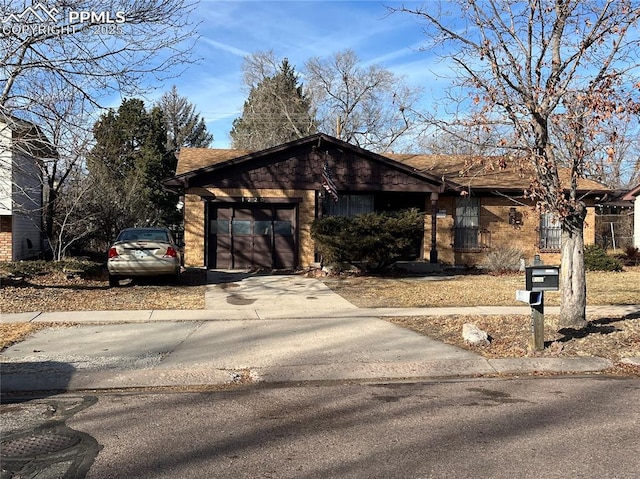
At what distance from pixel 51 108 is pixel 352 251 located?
367 inches

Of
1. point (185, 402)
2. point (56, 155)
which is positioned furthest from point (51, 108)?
point (185, 402)

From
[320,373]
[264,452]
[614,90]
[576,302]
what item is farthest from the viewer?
[576,302]

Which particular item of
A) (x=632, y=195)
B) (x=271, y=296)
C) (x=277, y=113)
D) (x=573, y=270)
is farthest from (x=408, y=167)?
(x=277, y=113)

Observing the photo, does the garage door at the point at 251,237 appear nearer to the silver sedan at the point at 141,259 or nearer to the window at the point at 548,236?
the silver sedan at the point at 141,259

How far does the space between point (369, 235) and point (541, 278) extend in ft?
30.5

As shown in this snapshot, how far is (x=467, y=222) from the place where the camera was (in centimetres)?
2156

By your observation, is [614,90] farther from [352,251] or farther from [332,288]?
[352,251]

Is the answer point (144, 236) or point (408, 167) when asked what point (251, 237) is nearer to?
point (144, 236)

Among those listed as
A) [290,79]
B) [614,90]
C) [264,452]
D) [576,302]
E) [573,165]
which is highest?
[290,79]

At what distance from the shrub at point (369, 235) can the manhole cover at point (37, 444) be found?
1248 centimetres

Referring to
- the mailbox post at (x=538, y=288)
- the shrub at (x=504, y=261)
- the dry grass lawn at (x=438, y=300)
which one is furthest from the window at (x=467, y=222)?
the mailbox post at (x=538, y=288)

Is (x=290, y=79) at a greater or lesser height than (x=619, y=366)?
greater

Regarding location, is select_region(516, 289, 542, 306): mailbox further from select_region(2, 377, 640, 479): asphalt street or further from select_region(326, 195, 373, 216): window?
select_region(326, 195, 373, 216): window

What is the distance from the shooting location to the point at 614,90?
792 cm
